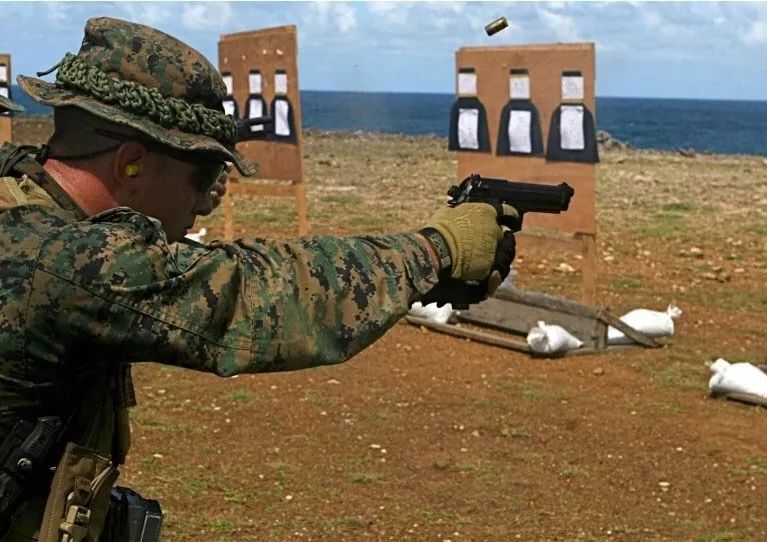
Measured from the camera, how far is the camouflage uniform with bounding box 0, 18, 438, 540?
194 centimetres

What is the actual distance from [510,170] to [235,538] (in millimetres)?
4981

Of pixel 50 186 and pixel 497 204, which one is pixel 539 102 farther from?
pixel 50 186

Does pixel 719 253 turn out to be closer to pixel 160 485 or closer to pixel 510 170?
pixel 510 170

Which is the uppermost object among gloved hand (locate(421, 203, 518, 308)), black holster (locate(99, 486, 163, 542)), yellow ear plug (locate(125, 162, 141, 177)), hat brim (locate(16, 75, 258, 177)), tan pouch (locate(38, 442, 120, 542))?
hat brim (locate(16, 75, 258, 177))

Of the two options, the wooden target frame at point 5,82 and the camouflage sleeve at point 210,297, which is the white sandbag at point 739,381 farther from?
the wooden target frame at point 5,82

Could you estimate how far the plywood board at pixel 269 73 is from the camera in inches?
428

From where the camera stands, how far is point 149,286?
1924 millimetres

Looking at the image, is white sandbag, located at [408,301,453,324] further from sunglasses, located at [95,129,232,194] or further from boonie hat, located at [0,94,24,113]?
sunglasses, located at [95,129,232,194]

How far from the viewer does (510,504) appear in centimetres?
502

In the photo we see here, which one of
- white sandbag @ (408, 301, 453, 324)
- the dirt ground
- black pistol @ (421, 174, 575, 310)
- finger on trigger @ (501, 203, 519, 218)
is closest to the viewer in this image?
black pistol @ (421, 174, 575, 310)

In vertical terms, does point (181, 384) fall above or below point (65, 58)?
below

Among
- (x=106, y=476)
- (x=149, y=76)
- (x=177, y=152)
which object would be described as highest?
(x=149, y=76)

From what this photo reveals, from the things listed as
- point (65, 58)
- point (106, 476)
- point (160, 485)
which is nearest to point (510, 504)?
point (160, 485)

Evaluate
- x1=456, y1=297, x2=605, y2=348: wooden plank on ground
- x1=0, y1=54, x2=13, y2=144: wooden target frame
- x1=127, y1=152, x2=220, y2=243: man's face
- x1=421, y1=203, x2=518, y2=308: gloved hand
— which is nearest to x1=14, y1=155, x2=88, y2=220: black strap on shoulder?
x1=127, y1=152, x2=220, y2=243: man's face
